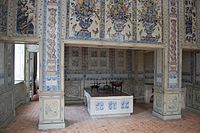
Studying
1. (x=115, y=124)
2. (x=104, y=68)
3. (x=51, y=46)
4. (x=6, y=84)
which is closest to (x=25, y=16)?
(x=51, y=46)

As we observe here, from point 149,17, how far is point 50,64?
9.72 feet

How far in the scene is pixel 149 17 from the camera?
187 inches

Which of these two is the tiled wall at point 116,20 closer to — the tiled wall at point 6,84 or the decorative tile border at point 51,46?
the decorative tile border at point 51,46

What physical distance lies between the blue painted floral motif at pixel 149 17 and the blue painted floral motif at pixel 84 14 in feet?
4.46

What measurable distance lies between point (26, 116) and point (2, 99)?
1.17 meters

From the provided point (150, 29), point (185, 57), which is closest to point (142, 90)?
point (185, 57)

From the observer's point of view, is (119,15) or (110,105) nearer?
(119,15)

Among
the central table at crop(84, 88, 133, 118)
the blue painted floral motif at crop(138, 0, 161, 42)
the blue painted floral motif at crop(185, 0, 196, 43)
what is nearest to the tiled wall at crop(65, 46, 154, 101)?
the central table at crop(84, 88, 133, 118)

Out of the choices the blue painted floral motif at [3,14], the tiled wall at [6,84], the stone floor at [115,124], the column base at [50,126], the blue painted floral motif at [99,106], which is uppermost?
the blue painted floral motif at [3,14]

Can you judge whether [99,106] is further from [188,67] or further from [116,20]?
[188,67]

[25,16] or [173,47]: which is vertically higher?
[25,16]

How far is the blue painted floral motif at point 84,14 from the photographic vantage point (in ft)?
14.0

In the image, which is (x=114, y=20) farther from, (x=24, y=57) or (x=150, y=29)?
(x=24, y=57)

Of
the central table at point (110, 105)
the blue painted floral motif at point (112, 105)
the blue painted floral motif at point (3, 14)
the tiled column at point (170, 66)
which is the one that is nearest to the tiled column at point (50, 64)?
the blue painted floral motif at point (3, 14)
